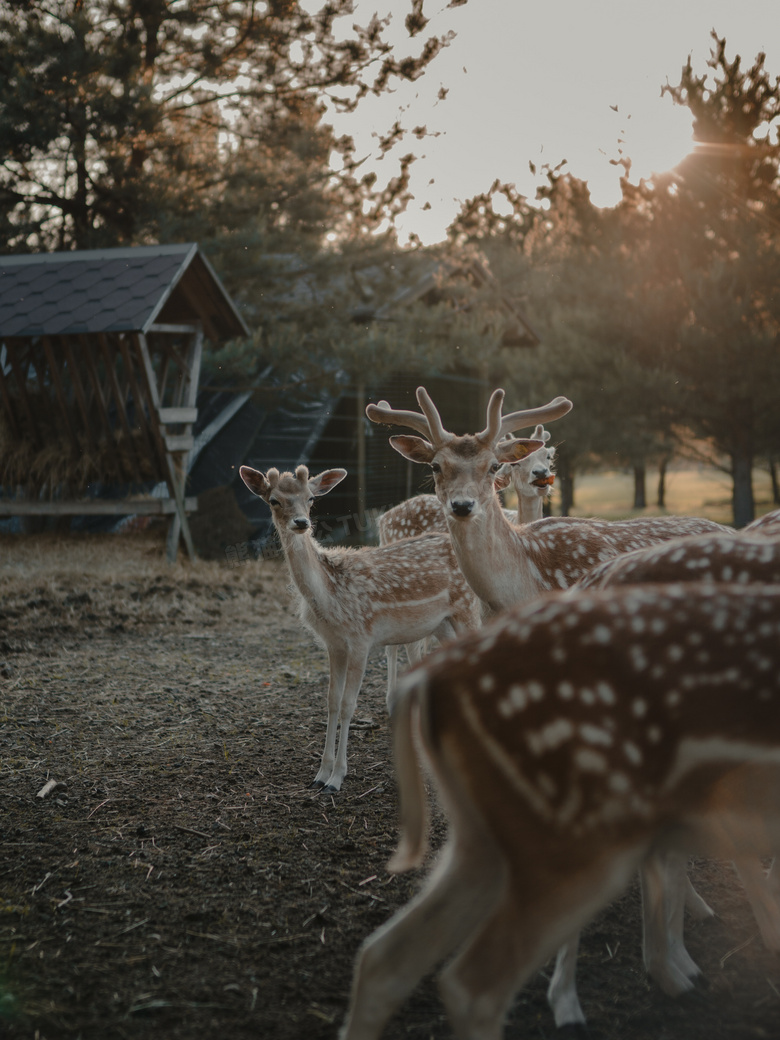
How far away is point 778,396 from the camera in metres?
14.9

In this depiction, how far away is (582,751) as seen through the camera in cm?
176

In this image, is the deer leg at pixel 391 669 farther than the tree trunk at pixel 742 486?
No

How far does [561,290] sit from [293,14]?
7468 mm

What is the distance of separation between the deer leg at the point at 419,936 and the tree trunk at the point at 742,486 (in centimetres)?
1483

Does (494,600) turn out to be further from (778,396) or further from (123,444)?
(778,396)

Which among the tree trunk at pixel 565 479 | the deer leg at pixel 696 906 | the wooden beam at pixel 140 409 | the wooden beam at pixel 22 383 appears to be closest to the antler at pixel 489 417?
the deer leg at pixel 696 906

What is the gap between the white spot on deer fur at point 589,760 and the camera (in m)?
1.75

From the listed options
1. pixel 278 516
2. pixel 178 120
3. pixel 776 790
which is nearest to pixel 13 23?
pixel 178 120

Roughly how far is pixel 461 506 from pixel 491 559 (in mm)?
338

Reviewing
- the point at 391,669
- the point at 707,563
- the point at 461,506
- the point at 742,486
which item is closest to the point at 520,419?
the point at 461,506

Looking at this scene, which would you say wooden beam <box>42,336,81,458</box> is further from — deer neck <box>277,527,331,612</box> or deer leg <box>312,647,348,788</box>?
deer leg <box>312,647,348,788</box>

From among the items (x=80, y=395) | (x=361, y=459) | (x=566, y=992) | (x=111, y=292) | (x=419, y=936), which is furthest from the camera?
(x=361, y=459)

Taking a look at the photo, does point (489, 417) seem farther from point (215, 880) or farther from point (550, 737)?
point (550, 737)

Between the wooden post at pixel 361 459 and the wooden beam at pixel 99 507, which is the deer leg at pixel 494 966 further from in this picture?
the wooden post at pixel 361 459
